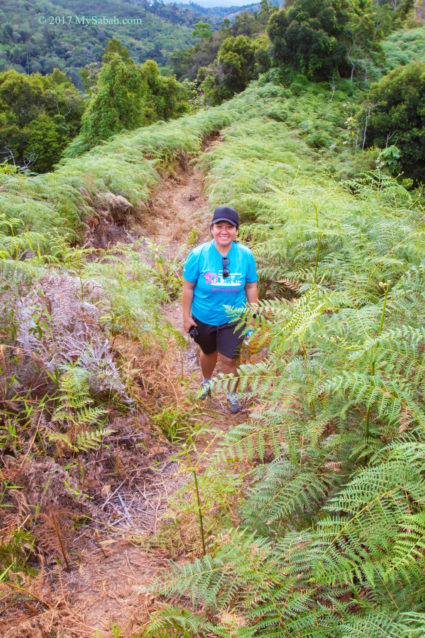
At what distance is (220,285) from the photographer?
10.9 feet

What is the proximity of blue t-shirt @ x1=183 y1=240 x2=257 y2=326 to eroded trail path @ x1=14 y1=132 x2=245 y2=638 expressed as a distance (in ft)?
2.55

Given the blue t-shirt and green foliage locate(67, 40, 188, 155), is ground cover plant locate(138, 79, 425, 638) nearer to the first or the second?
the blue t-shirt

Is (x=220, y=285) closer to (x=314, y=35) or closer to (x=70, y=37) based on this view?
(x=314, y=35)

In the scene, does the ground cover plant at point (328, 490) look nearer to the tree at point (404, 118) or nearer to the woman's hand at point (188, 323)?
the woman's hand at point (188, 323)

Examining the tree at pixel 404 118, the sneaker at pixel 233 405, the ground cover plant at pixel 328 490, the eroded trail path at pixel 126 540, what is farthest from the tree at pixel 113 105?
the ground cover plant at pixel 328 490

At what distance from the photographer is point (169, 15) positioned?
10306cm

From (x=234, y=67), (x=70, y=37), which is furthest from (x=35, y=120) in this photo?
(x=70, y=37)

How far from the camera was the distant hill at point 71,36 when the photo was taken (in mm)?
52875

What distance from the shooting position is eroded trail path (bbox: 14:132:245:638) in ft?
6.45

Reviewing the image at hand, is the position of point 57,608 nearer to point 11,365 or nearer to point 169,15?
point 11,365

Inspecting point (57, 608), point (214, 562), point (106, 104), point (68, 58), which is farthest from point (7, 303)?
point (68, 58)

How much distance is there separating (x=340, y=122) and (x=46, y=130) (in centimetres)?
1497

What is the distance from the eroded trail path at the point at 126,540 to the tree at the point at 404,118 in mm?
10512

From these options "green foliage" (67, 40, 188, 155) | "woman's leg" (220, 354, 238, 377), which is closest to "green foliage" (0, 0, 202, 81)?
"green foliage" (67, 40, 188, 155)
